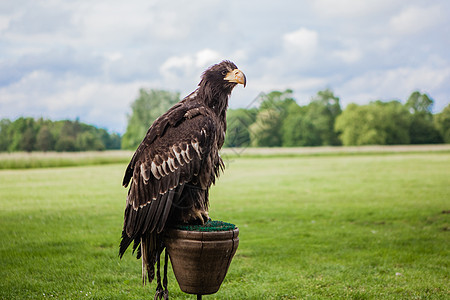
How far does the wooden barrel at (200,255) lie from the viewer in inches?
162

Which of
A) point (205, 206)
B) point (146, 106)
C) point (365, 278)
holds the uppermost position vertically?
point (146, 106)

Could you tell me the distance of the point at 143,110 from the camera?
157 feet

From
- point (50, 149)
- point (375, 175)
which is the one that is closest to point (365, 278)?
point (375, 175)

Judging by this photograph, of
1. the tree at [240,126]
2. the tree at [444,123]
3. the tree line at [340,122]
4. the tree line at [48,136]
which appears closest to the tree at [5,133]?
the tree line at [48,136]

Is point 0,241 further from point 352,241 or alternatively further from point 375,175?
point 375,175

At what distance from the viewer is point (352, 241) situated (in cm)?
916

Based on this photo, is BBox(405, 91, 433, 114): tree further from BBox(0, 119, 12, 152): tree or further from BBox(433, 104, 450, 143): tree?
BBox(0, 119, 12, 152): tree

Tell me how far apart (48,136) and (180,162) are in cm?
3129

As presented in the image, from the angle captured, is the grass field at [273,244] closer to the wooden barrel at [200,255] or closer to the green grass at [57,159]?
the wooden barrel at [200,255]

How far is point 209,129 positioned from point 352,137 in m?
56.2

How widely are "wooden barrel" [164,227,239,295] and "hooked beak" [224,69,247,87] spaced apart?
1.49m

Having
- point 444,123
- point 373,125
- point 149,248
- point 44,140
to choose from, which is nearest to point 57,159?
point 44,140

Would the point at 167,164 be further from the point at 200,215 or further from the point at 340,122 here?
the point at 340,122

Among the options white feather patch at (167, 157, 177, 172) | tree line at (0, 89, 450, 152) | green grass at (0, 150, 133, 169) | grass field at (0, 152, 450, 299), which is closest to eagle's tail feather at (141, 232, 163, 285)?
white feather patch at (167, 157, 177, 172)
